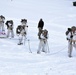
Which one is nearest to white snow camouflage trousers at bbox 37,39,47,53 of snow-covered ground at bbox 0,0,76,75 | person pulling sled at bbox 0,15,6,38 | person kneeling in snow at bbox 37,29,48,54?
person kneeling in snow at bbox 37,29,48,54

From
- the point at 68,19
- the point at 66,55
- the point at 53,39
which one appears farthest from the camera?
the point at 68,19

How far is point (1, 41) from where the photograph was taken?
20.7 meters

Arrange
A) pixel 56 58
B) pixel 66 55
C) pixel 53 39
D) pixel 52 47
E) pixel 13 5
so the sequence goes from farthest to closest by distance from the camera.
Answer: pixel 13 5 < pixel 53 39 < pixel 52 47 < pixel 66 55 < pixel 56 58

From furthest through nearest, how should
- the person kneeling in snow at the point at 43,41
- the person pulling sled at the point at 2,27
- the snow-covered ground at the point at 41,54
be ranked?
1. the person pulling sled at the point at 2,27
2. the person kneeling in snow at the point at 43,41
3. the snow-covered ground at the point at 41,54

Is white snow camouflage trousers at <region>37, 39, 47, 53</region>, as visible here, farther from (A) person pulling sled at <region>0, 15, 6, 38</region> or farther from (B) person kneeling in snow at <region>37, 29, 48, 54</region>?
Answer: (A) person pulling sled at <region>0, 15, 6, 38</region>

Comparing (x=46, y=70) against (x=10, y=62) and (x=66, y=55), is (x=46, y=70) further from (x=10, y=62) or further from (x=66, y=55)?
(x=66, y=55)

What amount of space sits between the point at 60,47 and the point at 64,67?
6.32 m

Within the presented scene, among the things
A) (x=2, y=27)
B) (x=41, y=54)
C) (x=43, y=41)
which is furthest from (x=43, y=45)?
(x=2, y=27)

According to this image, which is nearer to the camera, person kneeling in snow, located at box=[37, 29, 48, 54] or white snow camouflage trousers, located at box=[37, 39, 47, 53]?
person kneeling in snow, located at box=[37, 29, 48, 54]

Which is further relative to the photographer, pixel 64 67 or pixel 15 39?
pixel 15 39

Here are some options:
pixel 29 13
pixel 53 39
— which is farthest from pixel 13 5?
pixel 53 39

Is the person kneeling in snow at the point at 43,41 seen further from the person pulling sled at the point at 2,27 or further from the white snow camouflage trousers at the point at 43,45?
the person pulling sled at the point at 2,27

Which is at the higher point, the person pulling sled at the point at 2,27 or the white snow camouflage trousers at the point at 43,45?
the person pulling sled at the point at 2,27

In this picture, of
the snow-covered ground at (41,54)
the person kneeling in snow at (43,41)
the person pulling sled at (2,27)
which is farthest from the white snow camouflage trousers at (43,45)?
the person pulling sled at (2,27)
